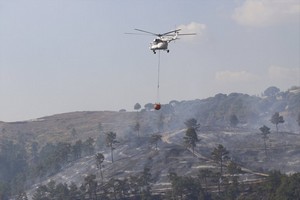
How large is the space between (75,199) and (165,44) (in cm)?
9561

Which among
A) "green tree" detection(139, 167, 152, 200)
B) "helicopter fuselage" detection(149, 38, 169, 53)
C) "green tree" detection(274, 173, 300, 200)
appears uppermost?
"helicopter fuselage" detection(149, 38, 169, 53)

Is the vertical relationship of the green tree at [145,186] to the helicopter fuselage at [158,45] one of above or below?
below

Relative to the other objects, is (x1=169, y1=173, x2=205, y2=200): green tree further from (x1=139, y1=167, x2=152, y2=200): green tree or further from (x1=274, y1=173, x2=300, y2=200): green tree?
(x1=274, y1=173, x2=300, y2=200): green tree

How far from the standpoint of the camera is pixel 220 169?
190 meters

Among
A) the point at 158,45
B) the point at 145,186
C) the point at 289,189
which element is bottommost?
the point at 145,186

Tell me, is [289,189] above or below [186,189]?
above

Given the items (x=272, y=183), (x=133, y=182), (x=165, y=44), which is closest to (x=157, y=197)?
(x=133, y=182)

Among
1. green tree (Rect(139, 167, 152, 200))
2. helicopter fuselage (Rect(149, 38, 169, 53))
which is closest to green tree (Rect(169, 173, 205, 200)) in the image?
green tree (Rect(139, 167, 152, 200))

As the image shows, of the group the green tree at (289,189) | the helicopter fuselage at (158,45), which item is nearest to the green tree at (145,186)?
the green tree at (289,189)

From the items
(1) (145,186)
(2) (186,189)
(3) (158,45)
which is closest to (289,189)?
(2) (186,189)

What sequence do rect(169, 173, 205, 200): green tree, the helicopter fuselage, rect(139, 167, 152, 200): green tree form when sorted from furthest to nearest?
rect(139, 167, 152, 200): green tree
rect(169, 173, 205, 200): green tree
the helicopter fuselage

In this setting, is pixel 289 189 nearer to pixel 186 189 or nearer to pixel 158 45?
pixel 186 189

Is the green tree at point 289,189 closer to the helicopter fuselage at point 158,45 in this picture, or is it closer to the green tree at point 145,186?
the green tree at point 145,186

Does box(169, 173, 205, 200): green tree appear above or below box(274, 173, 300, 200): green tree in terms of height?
A: below
